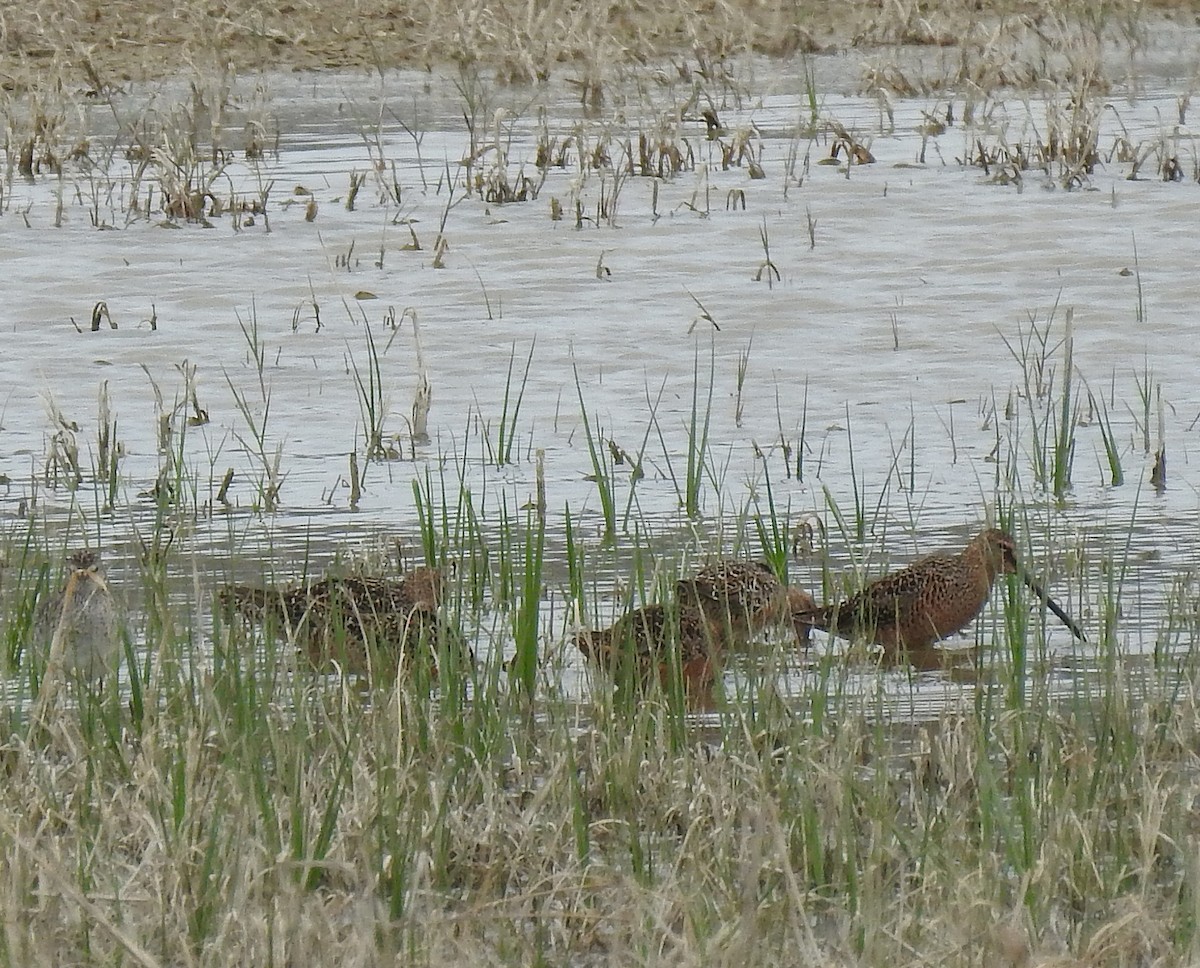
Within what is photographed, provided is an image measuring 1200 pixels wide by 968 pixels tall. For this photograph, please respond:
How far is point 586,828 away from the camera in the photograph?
388 centimetres

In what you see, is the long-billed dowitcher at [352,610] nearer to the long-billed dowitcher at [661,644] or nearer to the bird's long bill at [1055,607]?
the long-billed dowitcher at [661,644]

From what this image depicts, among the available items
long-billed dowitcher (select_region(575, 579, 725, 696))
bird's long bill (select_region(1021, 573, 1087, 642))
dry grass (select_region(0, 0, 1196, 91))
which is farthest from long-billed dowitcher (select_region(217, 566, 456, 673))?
dry grass (select_region(0, 0, 1196, 91))

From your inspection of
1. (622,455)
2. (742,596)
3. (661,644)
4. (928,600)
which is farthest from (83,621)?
(622,455)

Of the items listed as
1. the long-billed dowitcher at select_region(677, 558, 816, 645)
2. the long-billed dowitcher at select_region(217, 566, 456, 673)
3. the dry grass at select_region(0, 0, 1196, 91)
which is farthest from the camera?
the dry grass at select_region(0, 0, 1196, 91)

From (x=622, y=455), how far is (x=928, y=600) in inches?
62.4

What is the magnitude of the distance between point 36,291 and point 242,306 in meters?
0.82

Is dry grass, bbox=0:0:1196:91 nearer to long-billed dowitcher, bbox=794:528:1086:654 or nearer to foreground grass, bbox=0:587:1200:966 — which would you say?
long-billed dowitcher, bbox=794:528:1086:654

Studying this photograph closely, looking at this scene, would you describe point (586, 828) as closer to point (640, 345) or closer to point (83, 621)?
point (83, 621)

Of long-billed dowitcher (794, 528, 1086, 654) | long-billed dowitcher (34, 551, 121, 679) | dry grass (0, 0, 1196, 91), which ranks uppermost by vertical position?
dry grass (0, 0, 1196, 91)

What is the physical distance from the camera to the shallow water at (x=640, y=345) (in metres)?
6.17

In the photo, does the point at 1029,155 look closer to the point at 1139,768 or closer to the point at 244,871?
the point at 1139,768

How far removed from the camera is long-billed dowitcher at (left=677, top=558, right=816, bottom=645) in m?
5.12

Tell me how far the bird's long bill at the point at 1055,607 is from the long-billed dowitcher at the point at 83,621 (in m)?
1.81

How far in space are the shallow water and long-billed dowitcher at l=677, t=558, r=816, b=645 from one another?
6.6 inches
